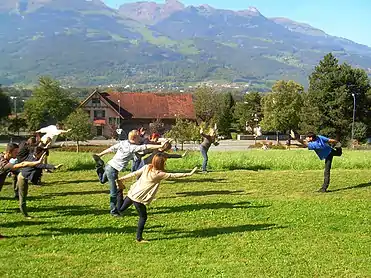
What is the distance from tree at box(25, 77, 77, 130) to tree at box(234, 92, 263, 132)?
31.3m

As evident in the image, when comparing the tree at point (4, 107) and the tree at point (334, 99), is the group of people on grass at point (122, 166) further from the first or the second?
the tree at point (4, 107)

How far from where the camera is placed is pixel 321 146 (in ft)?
48.2

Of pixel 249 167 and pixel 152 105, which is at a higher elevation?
pixel 249 167

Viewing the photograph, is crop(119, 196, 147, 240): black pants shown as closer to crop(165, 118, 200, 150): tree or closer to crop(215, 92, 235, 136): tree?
crop(165, 118, 200, 150): tree

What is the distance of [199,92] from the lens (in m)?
86.9

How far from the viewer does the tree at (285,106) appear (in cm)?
6762

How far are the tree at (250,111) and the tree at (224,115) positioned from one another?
2.24 metres

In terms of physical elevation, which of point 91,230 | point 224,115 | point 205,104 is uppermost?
point 91,230

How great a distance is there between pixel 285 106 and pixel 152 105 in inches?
1185

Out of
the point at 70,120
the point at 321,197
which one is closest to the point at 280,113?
the point at 70,120

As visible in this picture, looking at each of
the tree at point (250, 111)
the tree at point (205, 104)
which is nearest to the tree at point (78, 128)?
the tree at point (205, 104)

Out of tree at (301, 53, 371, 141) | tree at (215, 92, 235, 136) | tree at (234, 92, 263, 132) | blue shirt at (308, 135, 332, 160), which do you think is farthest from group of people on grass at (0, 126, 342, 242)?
tree at (234, 92, 263, 132)

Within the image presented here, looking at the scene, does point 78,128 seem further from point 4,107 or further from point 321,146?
point 321,146

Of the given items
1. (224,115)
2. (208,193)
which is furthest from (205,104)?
(208,193)
